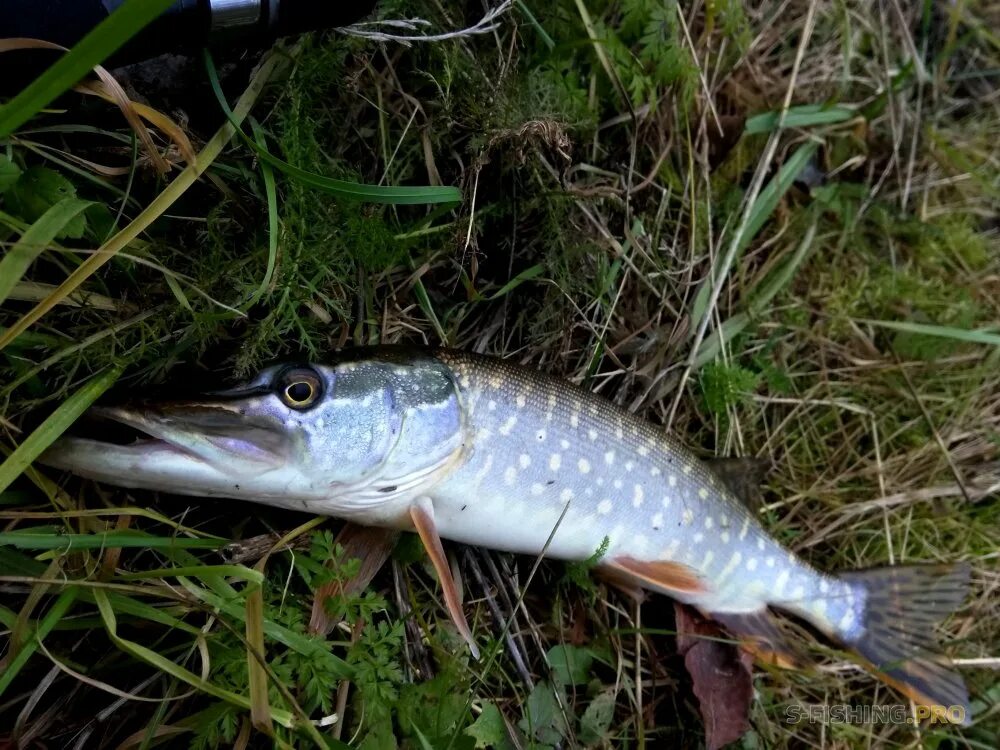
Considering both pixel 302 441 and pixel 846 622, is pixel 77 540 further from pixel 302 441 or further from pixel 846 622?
pixel 846 622

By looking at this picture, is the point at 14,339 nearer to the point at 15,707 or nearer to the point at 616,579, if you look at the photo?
A: the point at 15,707

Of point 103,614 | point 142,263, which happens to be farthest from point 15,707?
point 142,263

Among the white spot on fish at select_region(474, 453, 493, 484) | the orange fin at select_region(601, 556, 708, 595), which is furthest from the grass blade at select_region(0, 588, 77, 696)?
the orange fin at select_region(601, 556, 708, 595)

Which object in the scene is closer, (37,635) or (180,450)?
(37,635)

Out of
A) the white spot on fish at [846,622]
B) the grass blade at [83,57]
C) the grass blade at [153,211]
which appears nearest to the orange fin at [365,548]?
the grass blade at [153,211]

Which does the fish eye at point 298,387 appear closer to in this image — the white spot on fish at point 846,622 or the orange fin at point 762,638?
the orange fin at point 762,638

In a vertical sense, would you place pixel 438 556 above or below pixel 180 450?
below

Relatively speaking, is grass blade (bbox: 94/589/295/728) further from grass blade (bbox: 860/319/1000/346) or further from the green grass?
grass blade (bbox: 860/319/1000/346)

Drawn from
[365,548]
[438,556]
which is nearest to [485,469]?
[438,556]
